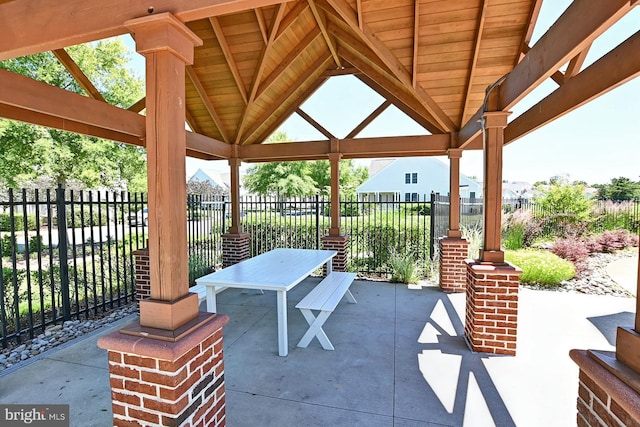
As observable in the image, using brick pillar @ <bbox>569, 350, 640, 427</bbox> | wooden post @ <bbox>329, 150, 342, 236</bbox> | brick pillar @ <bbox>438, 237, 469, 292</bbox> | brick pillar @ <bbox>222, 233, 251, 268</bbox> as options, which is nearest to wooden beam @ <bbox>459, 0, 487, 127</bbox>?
brick pillar @ <bbox>438, 237, 469, 292</bbox>

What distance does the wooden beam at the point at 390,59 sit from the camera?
4176mm

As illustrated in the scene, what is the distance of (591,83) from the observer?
2891 mm

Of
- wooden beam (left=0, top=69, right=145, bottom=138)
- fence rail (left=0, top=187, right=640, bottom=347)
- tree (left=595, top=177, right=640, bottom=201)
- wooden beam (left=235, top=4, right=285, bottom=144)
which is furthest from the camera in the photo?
tree (left=595, top=177, right=640, bottom=201)

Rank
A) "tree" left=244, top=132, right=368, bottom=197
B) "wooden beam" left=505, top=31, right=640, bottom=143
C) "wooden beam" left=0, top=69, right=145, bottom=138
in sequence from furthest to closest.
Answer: "tree" left=244, top=132, right=368, bottom=197
"wooden beam" left=0, top=69, right=145, bottom=138
"wooden beam" left=505, top=31, right=640, bottom=143

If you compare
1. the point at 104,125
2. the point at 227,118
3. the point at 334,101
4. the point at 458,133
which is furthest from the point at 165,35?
the point at 334,101

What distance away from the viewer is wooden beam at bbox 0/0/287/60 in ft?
6.05

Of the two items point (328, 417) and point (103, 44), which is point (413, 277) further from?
point (103, 44)

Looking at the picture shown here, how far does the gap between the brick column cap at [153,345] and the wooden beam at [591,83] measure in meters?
3.70

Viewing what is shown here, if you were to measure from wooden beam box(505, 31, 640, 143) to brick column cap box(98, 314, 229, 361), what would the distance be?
12.1 feet

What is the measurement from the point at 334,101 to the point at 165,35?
17862 millimetres

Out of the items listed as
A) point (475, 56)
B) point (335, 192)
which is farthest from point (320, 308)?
point (475, 56)

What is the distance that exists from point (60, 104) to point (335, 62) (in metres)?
4.68

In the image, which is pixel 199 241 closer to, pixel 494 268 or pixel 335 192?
pixel 335 192

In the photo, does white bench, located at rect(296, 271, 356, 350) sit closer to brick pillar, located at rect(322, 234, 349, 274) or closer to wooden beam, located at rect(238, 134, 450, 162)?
brick pillar, located at rect(322, 234, 349, 274)
